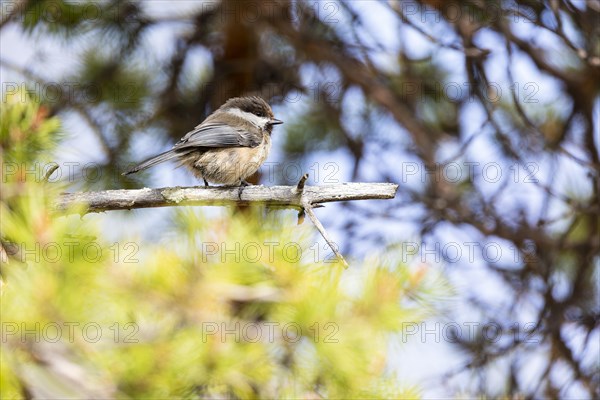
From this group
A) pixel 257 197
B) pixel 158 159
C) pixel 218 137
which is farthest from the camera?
pixel 218 137

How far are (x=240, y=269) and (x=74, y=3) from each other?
9.38 feet

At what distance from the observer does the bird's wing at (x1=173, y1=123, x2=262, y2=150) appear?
363cm

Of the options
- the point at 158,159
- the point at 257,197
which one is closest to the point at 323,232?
the point at 257,197

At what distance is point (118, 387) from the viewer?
185cm

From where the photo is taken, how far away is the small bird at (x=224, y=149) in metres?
3.67

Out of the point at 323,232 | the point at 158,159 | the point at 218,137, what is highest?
the point at 218,137

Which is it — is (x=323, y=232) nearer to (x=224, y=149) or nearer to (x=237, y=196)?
(x=237, y=196)

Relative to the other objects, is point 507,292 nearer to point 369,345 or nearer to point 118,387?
point 369,345

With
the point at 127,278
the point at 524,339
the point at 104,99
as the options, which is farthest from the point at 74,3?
the point at 524,339

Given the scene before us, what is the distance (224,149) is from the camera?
3775mm

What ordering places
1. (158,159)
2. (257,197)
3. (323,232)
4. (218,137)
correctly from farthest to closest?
(218,137) < (158,159) < (257,197) < (323,232)

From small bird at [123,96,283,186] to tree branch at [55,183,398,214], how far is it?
0.66 metres

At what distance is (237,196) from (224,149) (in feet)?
3.14

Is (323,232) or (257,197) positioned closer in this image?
(323,232)
